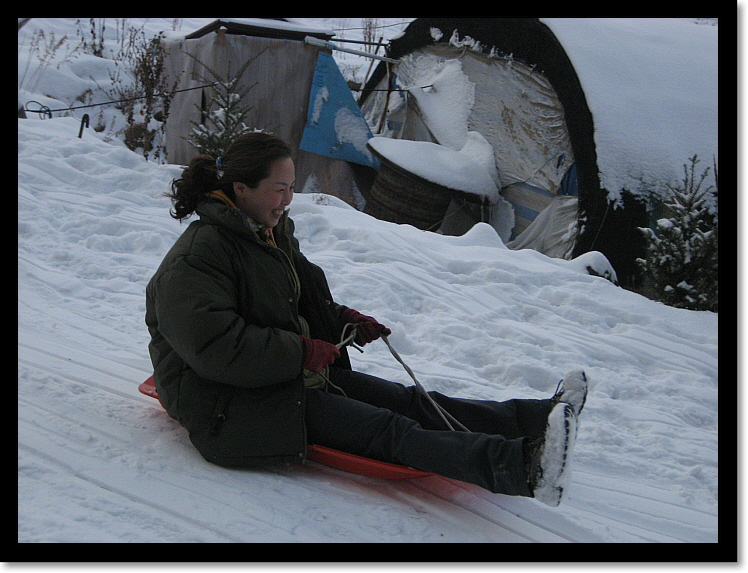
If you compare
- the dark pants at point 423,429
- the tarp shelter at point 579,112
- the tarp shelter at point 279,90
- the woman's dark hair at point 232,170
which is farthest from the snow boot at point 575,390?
the tarp shelter at point 279,90

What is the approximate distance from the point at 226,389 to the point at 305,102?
22.6 feet

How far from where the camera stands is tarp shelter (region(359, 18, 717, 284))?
19.7 ft

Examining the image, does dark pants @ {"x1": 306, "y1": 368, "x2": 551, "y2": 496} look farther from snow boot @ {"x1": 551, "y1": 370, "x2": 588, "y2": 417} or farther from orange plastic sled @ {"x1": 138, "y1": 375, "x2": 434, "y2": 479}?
snow boot @ {"x1": 551, "y1": 370, "x2": 588, "y2": 417}

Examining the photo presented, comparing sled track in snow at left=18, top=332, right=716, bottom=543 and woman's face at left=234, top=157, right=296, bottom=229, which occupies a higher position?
woman's face at left=234, top=157, right=296, bottom=229

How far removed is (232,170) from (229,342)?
62 centimetres

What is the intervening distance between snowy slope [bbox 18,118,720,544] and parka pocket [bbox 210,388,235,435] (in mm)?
147

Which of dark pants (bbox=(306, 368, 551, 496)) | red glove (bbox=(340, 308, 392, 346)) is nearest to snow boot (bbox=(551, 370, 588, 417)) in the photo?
dark pants (bbox=(306, 368, 551, 496))

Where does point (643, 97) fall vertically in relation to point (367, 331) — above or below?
above

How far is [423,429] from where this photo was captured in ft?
6.57

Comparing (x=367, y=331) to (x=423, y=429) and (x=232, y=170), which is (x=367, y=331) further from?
(x=232, y=170)

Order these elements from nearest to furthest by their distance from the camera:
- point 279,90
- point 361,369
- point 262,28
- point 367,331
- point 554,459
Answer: point 554,459, point 367,331, point 361,369, point 262,28, point 279,90

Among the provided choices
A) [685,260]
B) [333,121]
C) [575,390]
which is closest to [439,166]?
[333,121]
